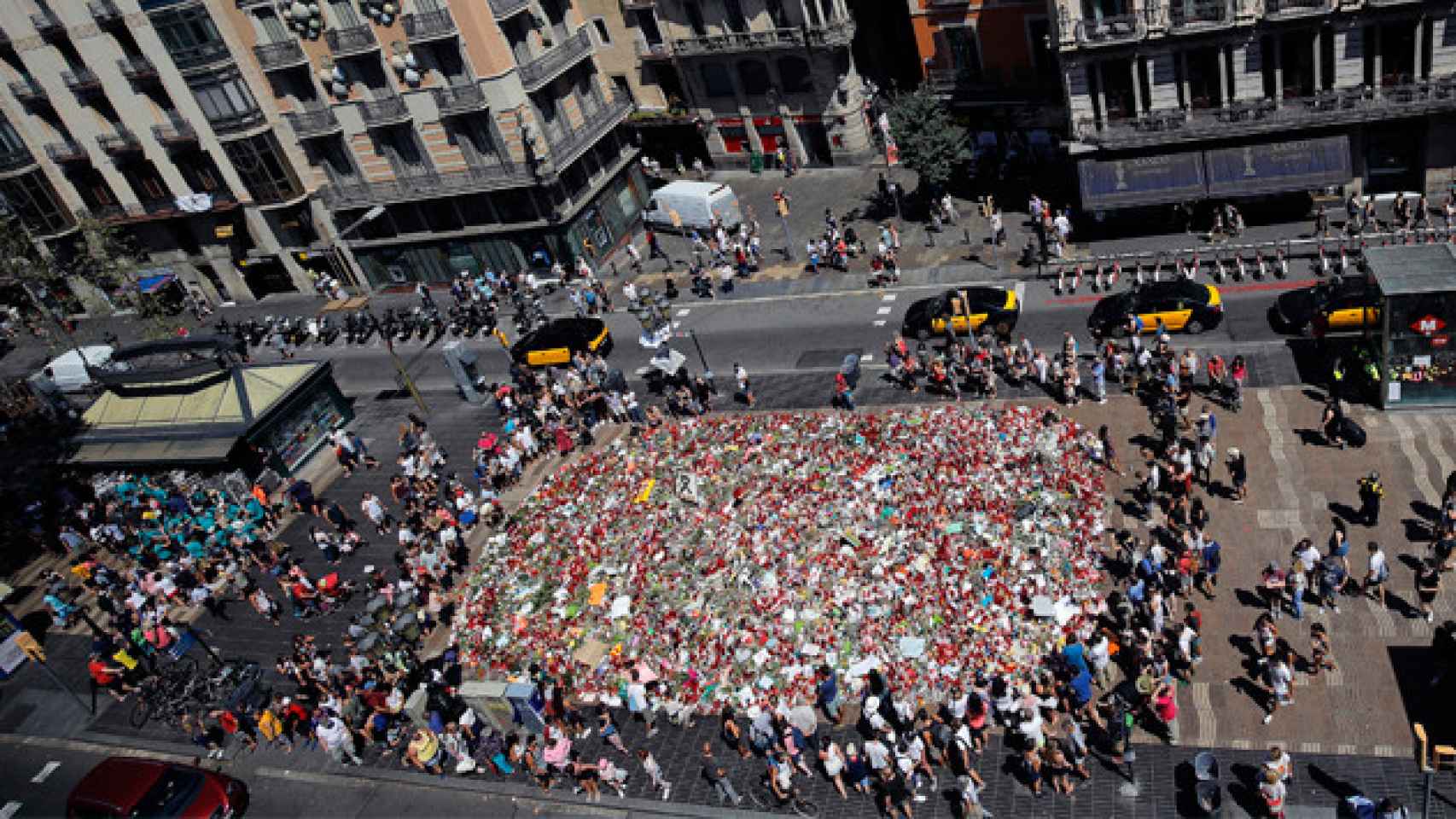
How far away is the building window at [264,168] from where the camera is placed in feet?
180

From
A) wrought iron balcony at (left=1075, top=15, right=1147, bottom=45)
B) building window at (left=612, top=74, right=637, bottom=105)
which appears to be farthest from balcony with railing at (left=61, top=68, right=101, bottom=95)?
wrought iron balcony at (left=1075, top=15, right=1147, bottom=45)

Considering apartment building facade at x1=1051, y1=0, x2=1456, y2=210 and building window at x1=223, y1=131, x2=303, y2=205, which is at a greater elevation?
building window at x1=223, y1=131, x2=303, y2=205

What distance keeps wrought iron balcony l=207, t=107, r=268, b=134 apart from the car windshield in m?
38.9

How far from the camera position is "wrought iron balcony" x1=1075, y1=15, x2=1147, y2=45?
3797 centimetres

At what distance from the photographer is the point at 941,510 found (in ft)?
92.7

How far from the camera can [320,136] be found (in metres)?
53.2

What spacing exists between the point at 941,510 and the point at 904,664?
5431 mm

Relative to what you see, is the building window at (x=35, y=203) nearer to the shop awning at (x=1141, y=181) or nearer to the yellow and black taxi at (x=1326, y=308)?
the shop awning at (x=1141, y=181)

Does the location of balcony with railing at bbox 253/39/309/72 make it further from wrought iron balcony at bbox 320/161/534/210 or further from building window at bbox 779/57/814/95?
building window at bbox 779/57/814/95

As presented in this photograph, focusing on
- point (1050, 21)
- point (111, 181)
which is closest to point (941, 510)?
point (1050, 21)

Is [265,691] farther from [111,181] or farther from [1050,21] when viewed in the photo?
[111,181]

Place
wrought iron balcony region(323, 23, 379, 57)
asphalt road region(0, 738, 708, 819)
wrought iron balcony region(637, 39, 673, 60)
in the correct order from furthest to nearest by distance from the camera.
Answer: wrought iron balcony region(637, 39, 673, 60)
wrought iron balcony region(323, 23, 379, 57)
asphalt road region(0, 738, 708, 819)

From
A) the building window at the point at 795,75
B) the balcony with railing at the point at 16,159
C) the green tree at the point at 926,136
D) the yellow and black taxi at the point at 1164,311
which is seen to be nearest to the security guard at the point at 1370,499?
the yellow and black taxi at the point at 1164,311

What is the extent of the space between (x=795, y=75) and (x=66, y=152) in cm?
4327
